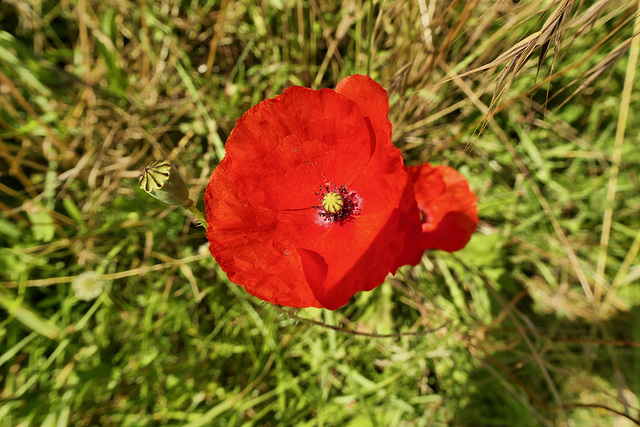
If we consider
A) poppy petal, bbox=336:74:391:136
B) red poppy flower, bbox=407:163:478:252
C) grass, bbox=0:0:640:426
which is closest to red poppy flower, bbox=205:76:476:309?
poppy petal, bbox=336:74:391:136

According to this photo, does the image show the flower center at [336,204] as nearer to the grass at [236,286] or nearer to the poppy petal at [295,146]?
the poppy petal at [295,146]

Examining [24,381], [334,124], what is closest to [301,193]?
[334,124]

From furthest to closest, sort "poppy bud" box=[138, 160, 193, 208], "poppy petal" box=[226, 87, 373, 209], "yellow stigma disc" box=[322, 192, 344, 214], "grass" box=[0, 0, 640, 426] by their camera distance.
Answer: "grass" box=[0, 0, 640, 426], "yellow stigma disc" box=[322, 192, 344, 214], "poppy petal" box=[226, 87, 373, 209], "poppy bud" box=[138, 160, 193, 208]

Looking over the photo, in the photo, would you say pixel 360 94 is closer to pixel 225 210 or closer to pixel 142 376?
pixel 225 210

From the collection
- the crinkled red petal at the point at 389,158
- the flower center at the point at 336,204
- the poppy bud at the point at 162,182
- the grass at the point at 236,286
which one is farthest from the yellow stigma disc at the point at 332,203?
the grass at the point at 236,286

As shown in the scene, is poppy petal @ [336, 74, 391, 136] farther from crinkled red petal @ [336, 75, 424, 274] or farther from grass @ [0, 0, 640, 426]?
grass @ [0, 0, 640, 426]

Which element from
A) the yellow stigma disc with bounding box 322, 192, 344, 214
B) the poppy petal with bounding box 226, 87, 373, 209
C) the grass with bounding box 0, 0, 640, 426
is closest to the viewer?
the poppy petal with bounding box 226, 87, 373, 209
